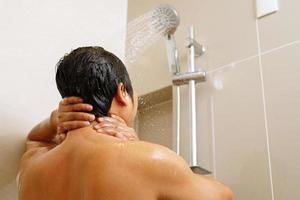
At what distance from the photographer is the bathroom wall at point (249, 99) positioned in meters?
1.03

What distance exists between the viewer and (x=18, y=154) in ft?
2.93

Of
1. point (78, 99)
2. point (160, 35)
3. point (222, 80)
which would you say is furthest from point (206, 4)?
point (78, 99)

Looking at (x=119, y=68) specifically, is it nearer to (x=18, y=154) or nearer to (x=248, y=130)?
(x=18, y=154)

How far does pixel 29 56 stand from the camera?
3.21ft

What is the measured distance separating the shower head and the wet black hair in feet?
1.91

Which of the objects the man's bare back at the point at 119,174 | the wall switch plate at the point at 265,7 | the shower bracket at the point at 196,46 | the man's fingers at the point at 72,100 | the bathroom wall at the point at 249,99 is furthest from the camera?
the shower bracket at the point at 196,46

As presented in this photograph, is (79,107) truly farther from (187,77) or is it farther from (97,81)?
(187,77)

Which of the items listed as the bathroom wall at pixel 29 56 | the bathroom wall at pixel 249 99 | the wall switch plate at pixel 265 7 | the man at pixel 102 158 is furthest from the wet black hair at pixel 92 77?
the wall switch plate at pixel 265 7

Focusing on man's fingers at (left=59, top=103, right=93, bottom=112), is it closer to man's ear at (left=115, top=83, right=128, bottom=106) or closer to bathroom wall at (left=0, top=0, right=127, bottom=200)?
man's ear at (left=115, top=83, right=128, bottom=106)

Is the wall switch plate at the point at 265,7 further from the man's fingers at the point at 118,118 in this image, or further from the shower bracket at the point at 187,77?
the man's fingers at the point at 118,118

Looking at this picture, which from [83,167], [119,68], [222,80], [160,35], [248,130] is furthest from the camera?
[160,35]

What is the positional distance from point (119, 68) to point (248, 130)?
0.56m

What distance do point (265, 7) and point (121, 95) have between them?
72 centimetres

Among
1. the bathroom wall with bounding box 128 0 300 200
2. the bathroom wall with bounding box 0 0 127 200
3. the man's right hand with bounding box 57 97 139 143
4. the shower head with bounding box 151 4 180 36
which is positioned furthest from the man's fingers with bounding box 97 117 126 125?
the shower head with bounding box 151 4 180 36
